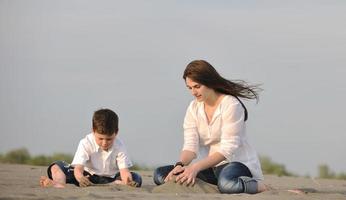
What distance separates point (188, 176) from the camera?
740 centimetres

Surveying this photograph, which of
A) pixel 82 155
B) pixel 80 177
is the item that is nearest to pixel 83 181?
pixel 80 177

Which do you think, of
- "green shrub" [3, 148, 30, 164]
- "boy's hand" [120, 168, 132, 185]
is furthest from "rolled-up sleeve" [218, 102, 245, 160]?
"green shrub" [3, 148, 30, 164]

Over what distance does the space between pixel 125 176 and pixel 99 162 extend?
0.32 meters

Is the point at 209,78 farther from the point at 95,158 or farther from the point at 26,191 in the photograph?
the point at 26,191

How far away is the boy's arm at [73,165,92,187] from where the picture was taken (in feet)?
25.5

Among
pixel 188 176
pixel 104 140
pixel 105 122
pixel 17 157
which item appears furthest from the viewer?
pixel 17 157

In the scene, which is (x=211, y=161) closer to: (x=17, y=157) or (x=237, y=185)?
(x=237, y=185)

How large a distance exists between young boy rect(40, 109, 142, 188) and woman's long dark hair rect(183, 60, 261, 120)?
34.5 inches

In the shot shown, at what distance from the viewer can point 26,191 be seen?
21.8 ft

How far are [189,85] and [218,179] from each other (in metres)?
0.85

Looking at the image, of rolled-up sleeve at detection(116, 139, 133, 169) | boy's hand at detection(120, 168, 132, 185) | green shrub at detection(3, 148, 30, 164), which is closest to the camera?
boy's hand at detection(120, 168, 132, 185)

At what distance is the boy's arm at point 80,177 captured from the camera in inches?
306

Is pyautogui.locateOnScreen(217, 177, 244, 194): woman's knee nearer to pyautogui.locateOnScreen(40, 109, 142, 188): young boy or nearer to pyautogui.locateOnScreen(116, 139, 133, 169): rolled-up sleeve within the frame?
pyautogui.locateOnScreen(40, 109, 142, 188): young boy

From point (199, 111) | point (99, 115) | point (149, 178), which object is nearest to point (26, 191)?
point (99, 115)
